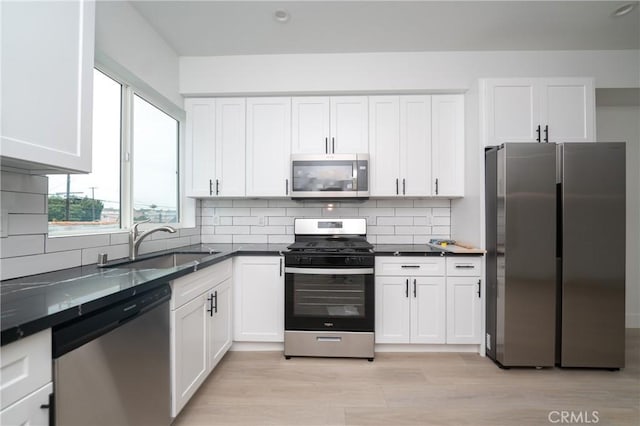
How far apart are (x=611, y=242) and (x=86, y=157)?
11.5ft

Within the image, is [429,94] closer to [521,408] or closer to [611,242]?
[611,242]

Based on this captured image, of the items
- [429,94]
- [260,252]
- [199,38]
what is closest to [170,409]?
[260,252]

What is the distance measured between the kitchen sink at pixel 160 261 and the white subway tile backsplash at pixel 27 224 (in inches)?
14.9

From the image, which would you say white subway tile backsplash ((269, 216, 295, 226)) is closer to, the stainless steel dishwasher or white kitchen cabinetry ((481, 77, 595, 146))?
the stainless steel dishwasher

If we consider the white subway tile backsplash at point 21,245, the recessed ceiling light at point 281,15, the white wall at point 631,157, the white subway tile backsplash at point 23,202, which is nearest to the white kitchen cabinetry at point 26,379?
the white subway tile backsplash at point 21,245

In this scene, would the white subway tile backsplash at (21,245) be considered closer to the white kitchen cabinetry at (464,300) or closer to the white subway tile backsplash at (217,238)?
the white subway tile backsplash at (217,238)

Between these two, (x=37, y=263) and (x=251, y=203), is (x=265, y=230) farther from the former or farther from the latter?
(x=37, y=263)

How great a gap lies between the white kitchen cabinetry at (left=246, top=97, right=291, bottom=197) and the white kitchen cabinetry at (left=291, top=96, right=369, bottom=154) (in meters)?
0.11

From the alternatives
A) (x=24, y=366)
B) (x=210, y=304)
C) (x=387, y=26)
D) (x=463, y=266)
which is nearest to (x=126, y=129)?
(x=210, y=304)

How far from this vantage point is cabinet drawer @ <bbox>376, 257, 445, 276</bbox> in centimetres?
252

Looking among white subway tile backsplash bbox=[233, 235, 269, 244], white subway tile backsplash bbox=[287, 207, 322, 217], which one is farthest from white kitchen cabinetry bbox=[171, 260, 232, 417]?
white subway tile backsplash bbox=[287, 207, 322, 217]

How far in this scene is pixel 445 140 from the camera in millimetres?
2832

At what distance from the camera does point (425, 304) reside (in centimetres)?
253

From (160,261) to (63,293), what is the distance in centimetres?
120
